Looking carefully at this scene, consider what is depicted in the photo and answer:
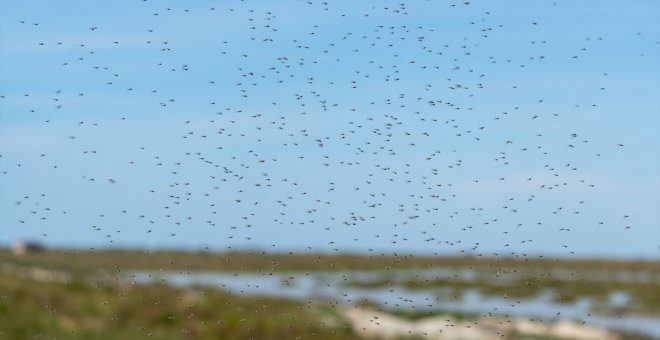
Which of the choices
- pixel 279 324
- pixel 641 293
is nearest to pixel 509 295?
pixel 641 293

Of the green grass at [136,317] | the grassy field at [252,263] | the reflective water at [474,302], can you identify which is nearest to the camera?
the green grass at [136,317]

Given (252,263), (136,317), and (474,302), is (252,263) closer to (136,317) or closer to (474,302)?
(474,302)

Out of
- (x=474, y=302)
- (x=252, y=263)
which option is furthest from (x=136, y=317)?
(x=252, y=263)

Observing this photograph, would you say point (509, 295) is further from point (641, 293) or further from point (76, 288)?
point (76, 288)

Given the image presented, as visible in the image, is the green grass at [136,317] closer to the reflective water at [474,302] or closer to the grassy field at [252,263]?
the reflective water at [474,302]

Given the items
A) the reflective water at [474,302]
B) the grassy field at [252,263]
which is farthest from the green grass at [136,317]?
the grassy field at [252,263]

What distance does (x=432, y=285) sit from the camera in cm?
6569

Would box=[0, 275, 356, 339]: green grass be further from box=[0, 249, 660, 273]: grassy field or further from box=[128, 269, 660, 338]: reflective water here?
box=[0, 249, 660, 273]: grassy field

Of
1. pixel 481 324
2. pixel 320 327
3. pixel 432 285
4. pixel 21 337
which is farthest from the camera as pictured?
pixel 432 285

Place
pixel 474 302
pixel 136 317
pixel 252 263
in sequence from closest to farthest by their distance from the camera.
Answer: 1. pixel 136 317
2. pixel 474 302
3. pixel 252 263

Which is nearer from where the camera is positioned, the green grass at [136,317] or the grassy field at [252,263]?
the green grass at [136,317]

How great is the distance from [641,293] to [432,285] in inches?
504

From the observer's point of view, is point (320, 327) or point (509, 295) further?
point (509, 295)

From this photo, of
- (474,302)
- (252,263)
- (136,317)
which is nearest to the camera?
(136,317)
